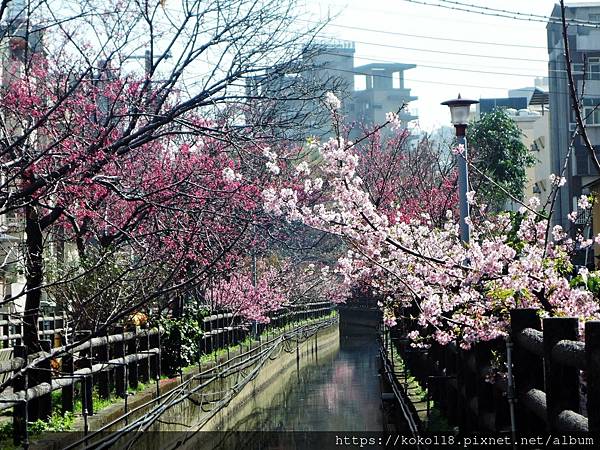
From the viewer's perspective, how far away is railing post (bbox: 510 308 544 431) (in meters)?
7.86

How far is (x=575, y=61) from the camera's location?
4509 cm

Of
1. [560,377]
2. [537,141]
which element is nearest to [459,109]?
[560,377]

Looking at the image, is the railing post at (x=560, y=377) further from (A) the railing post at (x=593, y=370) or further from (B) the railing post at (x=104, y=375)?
(B) the railing post at (x=104, y=375)

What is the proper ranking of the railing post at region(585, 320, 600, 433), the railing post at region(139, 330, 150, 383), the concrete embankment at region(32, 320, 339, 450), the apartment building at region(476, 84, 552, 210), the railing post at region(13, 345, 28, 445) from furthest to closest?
the apartment building at region(476, 84, 552, 210) → the railing post at region(139, 330, 150, 383) → the concrete embankment at region(32, 320, 339, 450) → the railing post at region(13, 345, 28, 445) → the railing post at region(585, 320, 600, 433)

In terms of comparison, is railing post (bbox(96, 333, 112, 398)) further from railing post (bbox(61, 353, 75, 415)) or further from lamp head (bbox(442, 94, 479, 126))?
lamp head (bbox(442, 94, 479, 126))

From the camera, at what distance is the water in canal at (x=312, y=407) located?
21.4m

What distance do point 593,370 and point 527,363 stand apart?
234 centimetres

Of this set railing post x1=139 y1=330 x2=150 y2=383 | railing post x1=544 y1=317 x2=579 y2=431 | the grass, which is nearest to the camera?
railing post x1=544 y1=317 x2=579 y2=431

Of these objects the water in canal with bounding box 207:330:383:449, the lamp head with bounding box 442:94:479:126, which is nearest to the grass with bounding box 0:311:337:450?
the water in canal with bounding box 207:330:383:449

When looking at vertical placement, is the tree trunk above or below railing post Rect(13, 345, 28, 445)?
above

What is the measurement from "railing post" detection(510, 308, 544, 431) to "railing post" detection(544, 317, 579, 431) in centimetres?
118

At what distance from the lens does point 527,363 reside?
791 cm

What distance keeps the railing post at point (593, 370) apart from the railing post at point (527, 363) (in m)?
2.14

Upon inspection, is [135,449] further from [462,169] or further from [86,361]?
[462,169]
